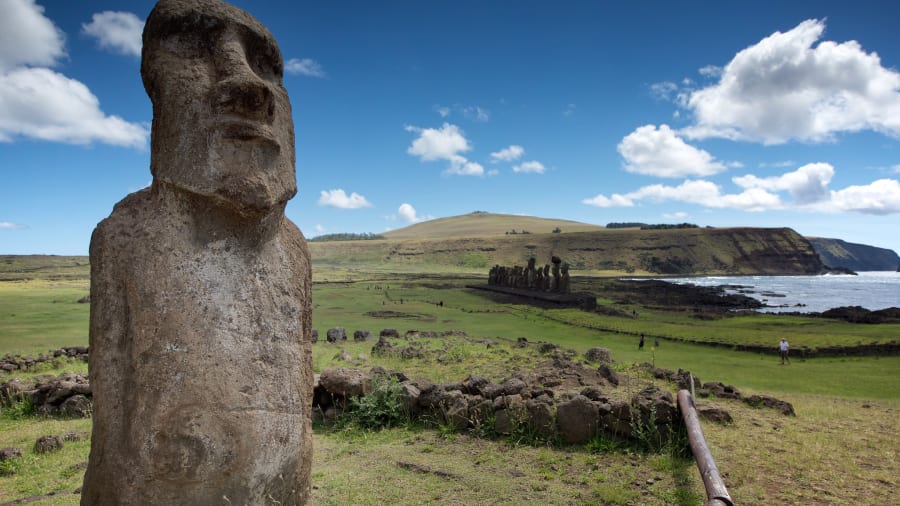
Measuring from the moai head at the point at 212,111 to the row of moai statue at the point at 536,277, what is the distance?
36.7 metres

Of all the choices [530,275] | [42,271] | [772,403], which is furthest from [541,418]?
[42,271]

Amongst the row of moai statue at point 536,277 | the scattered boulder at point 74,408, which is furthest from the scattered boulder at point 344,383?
the row of moai statue at point 536,277

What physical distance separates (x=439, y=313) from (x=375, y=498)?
939 inches

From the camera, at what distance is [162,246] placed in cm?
363

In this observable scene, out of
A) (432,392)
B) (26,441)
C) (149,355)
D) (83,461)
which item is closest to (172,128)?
(149,355)

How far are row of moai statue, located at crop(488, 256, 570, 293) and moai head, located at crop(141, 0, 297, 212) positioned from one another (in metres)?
36.7

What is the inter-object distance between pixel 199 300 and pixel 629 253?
13340 centimetres

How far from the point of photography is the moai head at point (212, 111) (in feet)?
11.9

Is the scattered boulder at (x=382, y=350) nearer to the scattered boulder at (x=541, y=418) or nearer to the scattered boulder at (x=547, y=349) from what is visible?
the scattered boulder at (x=547, y=349)

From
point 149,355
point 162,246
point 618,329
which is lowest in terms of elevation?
point 618,329

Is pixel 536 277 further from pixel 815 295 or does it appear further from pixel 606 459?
pixel 815 295

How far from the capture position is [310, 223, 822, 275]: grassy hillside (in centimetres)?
12300

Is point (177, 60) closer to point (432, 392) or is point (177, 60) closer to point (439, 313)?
point (432, 392)

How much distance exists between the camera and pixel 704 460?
5.60 metres
